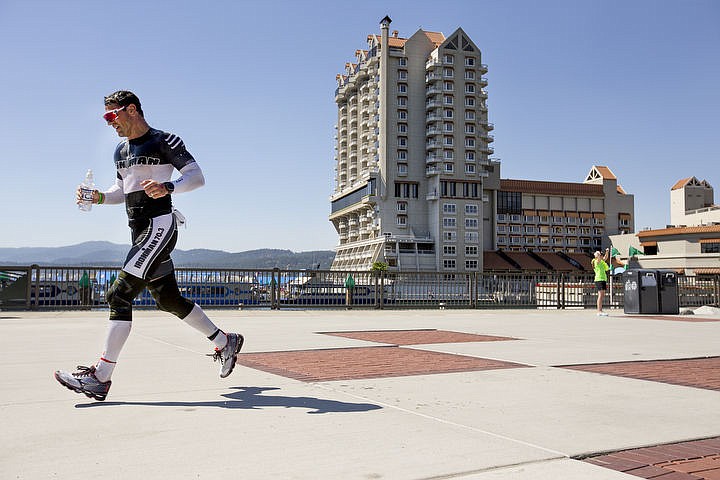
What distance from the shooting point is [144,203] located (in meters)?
4.74

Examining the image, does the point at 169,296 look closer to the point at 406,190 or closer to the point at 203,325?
the point at 203,325

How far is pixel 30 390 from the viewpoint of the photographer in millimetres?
4695

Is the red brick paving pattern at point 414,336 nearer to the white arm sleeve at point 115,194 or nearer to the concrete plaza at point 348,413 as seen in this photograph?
the concrete plaza at point 348,413

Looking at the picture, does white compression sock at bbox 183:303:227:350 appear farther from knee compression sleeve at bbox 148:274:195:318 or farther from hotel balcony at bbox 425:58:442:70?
hotel balcony at bbox 425:58:442:70

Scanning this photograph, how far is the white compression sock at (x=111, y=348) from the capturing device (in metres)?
4.35

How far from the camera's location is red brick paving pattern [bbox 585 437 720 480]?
2.71 m

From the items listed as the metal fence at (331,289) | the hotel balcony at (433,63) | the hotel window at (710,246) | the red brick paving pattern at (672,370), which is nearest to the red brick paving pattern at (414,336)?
the red brick paving pattern at (672,370)

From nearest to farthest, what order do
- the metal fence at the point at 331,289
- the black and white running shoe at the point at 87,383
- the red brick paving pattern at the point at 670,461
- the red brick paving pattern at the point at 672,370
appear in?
1. the red brick paving pattern at the point at 670,461
2. the black and white running shoe at the point at 87,383
3. the red brick paving pattern at the point at 672,370
4. the metal fence at the point at 331,289

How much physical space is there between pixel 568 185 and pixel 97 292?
119266 millimetres

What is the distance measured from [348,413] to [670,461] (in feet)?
5.74

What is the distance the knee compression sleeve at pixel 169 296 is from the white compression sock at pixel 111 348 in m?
0.41

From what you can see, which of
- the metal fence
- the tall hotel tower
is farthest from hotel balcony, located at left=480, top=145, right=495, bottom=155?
the metal fence

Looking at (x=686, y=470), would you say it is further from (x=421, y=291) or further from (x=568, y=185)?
(x=568, y=185)

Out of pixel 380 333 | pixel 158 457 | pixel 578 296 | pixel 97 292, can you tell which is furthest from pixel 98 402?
pixel 578 296
